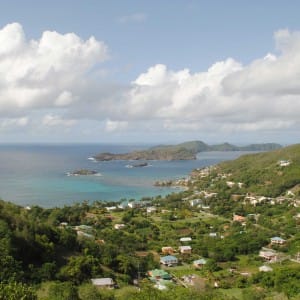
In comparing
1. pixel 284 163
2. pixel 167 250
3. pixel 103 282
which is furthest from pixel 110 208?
pixel 284 163

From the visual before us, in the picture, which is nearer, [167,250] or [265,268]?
[265,268]

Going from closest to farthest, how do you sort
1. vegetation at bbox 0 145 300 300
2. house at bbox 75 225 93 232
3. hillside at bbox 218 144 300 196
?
vegetation at bbox 0 145 300 300
house at bbox 75 225 93 232
hillside at bbox 218 144 300 196

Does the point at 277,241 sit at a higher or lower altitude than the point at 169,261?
lower

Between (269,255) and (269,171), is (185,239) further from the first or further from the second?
(269,171)

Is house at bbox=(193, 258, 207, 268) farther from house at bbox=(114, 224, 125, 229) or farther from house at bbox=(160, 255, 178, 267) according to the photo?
house at bbox=(114, 224, 125, 229)

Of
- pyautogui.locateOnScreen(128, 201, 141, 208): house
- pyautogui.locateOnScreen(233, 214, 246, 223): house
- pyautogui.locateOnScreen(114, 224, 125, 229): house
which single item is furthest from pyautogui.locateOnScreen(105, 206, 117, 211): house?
pyautogui.locateOnScreen(233, 214, 246, 223): house

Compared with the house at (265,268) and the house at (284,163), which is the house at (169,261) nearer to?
the house at (265,268)

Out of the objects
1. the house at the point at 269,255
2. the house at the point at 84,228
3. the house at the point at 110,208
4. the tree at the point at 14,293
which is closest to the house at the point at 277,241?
the house at the point at 269,255

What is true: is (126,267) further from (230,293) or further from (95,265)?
(230,293)

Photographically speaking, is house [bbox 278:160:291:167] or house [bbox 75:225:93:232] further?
house [bbox 278:160:291:167]
